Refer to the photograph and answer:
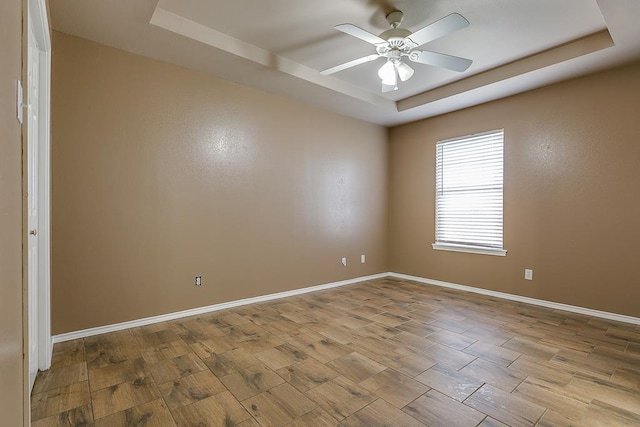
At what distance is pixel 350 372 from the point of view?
2146 mm

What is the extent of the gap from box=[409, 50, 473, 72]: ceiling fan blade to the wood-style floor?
233 cm

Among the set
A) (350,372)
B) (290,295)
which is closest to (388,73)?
(350,372)

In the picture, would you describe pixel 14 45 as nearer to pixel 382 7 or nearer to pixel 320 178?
pixel 382 7

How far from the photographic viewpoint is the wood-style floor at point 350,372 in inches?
67.0

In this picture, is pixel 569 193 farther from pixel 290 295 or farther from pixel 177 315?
pixel 177 315

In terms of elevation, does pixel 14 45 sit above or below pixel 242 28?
below

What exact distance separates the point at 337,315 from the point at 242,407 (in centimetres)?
169

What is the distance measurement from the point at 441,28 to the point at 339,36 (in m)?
1.02

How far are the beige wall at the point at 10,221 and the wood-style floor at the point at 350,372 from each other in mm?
849

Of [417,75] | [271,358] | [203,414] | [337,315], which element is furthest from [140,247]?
[417,75]

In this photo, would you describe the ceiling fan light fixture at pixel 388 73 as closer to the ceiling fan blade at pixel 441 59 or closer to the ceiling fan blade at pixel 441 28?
the ceiling fan blade at pixel 441 59

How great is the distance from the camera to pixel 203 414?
169cm

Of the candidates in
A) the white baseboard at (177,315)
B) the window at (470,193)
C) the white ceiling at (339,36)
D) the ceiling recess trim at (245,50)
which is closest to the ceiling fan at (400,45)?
the white ceiling at (339,36)

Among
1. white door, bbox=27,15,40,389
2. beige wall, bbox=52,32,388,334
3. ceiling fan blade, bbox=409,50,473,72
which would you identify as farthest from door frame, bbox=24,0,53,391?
ceiling fan blade, bbox=409,50,473,72
